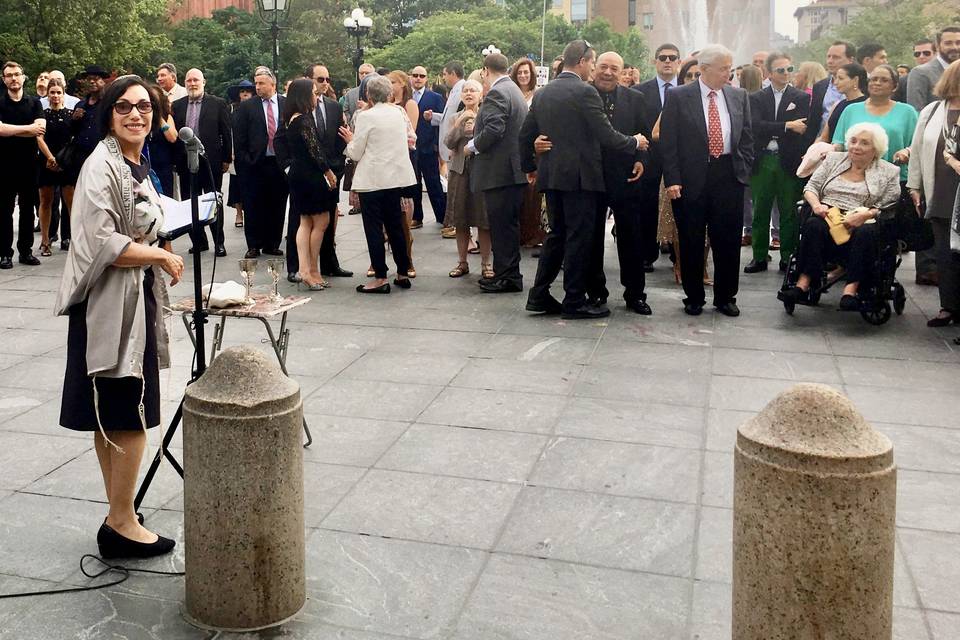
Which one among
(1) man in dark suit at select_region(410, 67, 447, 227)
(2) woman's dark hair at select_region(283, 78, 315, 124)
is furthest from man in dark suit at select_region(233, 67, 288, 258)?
(1) man in dark suit at select_region(410, 67, 447, 227)

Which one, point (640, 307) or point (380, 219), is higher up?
point (380, 219)

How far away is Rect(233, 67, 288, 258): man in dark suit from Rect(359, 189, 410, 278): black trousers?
2.22m

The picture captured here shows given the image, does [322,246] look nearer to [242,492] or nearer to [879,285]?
[879,285]

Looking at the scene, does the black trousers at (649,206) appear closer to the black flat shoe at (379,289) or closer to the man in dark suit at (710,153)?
the man in dark suit at (710,153)

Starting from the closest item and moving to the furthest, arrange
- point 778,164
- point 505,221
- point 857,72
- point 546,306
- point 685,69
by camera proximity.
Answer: point 546,306 → point 505,221 → point 857,72 → point 685,69 → point 778,164

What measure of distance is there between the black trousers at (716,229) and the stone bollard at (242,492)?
19.4 feet

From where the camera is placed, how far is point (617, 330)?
891 cm

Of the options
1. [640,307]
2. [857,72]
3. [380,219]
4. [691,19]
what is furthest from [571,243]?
[691,19]

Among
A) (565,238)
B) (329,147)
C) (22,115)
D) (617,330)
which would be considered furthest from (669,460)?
(22,115)

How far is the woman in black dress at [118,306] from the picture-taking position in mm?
4273

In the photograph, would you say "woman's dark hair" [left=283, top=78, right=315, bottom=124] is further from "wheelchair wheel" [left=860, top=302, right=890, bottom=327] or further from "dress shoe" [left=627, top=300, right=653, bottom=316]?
"wheelchair wheel" [left=860, top=302, right=890, bottom=327]

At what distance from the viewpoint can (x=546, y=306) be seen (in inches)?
375

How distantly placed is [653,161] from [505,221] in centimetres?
142

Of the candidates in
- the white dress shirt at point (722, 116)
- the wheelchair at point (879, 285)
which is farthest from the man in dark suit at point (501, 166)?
the wheelchair at point (879, 285)
